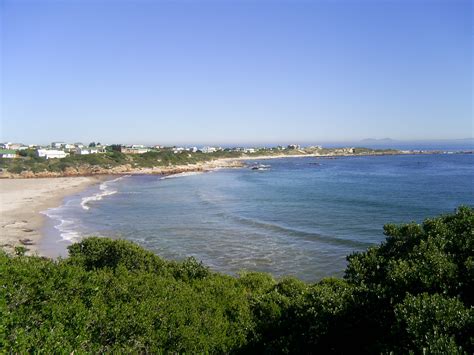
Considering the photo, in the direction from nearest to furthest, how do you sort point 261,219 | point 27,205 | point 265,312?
point 265,312, point 261,219, point 27,205

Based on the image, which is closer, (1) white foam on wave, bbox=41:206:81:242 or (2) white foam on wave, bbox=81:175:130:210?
(1) white foam on wave, bbox=41:206:81:242

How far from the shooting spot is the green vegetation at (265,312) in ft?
21.3

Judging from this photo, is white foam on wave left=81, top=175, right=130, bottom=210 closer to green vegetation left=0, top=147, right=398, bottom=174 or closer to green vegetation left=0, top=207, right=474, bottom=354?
green vegetation left=0, top=147, right=398, bottom=174

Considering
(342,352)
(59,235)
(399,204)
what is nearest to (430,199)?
(399,204)

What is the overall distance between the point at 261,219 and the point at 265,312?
28503 millimetres

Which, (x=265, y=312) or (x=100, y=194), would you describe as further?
(x=100, y=194)

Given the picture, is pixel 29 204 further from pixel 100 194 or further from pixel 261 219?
pixel 261 219

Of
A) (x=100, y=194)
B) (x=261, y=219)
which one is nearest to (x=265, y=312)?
(x=261, y=219)

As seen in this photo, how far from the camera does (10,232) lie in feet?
108

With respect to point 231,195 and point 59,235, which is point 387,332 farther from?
point 231,195

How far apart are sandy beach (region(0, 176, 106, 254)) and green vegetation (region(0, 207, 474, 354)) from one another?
36.0 ft

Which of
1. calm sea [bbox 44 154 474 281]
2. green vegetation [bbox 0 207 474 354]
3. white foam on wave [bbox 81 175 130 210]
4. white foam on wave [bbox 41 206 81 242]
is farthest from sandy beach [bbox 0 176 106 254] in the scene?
green vegetation [bbox 0 207 474 354]

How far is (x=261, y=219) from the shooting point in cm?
3997

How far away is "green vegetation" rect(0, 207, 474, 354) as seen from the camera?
6492mm
